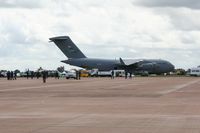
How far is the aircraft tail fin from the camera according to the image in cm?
13012

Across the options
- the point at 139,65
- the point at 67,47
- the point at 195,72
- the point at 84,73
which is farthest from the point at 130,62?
the point at 67,47

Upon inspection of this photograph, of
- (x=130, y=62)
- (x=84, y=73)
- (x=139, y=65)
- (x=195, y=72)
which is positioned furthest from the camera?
(x=130, y=62)

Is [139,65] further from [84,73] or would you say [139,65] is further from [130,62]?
[84,73]

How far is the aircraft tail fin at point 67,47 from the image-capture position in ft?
427

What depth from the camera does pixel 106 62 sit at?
449 ft

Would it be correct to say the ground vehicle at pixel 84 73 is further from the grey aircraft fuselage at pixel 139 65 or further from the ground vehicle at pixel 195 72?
the ground vehicle at pixel 195 72

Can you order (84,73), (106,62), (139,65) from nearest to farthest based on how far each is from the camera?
(84,73) → (106,62) → (139,65)

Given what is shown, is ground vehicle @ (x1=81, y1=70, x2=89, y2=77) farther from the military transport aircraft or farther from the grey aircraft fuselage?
the grey aircraft fuselage

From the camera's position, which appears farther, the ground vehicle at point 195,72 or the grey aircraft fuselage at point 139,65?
the ground vehicle at point 195,72

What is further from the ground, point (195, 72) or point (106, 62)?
point (106, 62)

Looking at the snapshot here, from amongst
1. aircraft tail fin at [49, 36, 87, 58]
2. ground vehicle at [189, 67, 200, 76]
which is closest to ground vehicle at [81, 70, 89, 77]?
aircraft tail fin at [49, 36, 87, 58]

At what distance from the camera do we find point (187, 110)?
21000 mm

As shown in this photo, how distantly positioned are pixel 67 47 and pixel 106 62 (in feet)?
36.2

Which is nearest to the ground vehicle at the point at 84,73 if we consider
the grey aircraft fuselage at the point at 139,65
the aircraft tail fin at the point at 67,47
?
the grey aircraft fuselage at the point at 139,65
